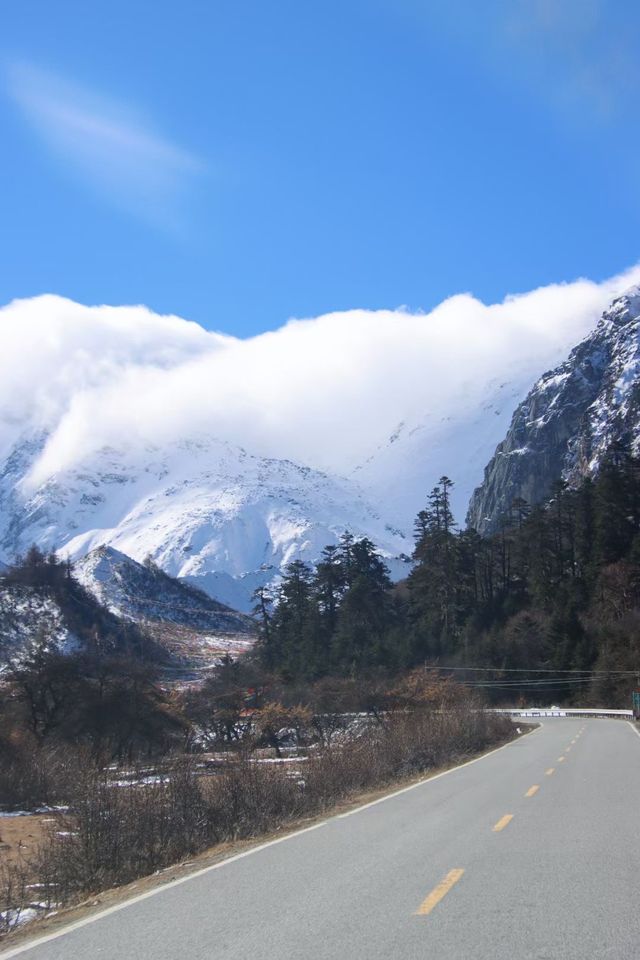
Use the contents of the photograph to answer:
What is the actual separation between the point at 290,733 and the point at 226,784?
137ft

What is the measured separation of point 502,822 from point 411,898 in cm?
558

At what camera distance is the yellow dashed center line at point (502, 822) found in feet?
41.2

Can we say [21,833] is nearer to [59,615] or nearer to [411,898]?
[411,898]

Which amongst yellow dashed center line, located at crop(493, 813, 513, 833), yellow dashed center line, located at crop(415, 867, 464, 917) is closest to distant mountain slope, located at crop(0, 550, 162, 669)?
yellow dashed center line, located at crop(493, 813, 513, 833)

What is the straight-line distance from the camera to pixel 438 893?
8320 millimetres

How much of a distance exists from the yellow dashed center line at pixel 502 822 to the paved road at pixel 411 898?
15 millimetres

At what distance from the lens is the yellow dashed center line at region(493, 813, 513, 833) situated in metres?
12.6

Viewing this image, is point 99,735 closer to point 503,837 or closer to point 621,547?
point 503,837

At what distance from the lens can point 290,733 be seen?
56.9 meters

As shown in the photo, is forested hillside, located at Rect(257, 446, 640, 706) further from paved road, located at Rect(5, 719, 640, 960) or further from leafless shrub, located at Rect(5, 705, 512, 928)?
paved road, located at Rect(5, 719, 640, 960)

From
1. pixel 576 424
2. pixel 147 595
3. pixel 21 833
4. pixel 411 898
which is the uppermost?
pixel 576 424

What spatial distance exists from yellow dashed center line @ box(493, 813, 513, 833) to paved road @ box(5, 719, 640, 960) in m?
0.02

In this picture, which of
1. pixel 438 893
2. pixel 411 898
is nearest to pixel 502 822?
pixel 438 893

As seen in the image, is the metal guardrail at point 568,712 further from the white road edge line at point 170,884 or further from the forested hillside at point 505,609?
the white road edge line at point 170,884
